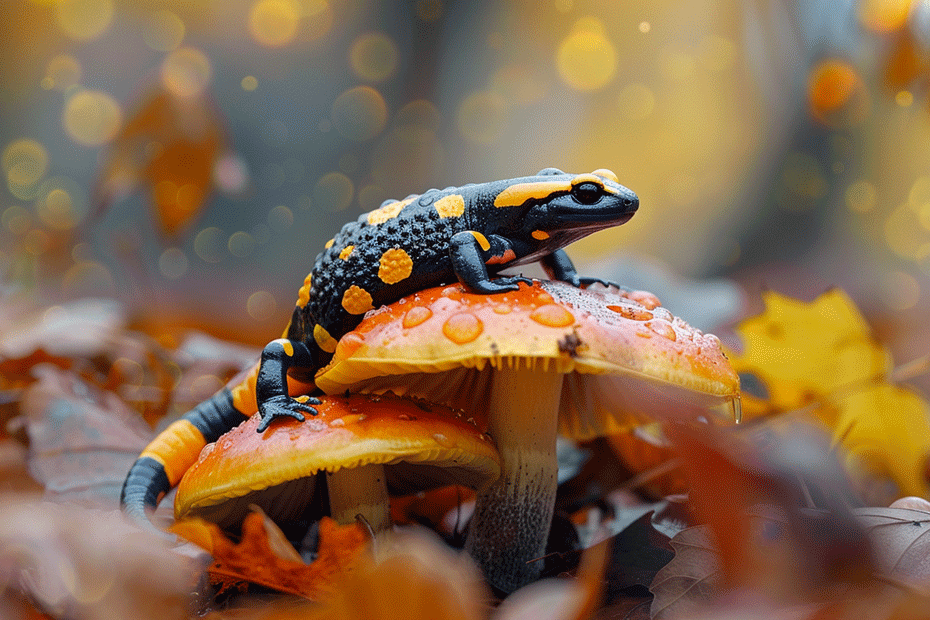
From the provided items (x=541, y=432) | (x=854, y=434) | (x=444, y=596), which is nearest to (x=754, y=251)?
(x=854, y=434)

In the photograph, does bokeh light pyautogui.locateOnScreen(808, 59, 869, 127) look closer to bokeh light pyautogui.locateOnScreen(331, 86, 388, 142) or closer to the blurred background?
the blurred background

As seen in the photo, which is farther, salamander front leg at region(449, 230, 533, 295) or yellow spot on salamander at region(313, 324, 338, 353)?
yellow spot on salamander at region(313, 324, 338, 353)

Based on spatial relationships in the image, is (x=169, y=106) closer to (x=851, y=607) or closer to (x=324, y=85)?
(x=324, y=85)

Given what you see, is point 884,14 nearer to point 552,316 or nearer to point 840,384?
point 840,384

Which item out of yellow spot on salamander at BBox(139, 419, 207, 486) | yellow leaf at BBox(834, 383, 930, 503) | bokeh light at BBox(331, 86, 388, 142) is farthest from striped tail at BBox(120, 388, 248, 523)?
bokeh light at BBox(331, 86, 388, 142)

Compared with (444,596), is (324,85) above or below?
above

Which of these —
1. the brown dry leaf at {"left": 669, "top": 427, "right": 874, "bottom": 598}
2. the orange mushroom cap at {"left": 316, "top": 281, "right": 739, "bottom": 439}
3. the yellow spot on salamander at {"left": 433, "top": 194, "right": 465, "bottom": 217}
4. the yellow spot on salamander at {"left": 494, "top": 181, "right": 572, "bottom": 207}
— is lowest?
the brown dry leaf at {"left": 669, "top": 427, "right": 874, "bottom": 598}

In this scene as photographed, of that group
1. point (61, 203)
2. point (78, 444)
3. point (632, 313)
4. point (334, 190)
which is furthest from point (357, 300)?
point (61, 203)
